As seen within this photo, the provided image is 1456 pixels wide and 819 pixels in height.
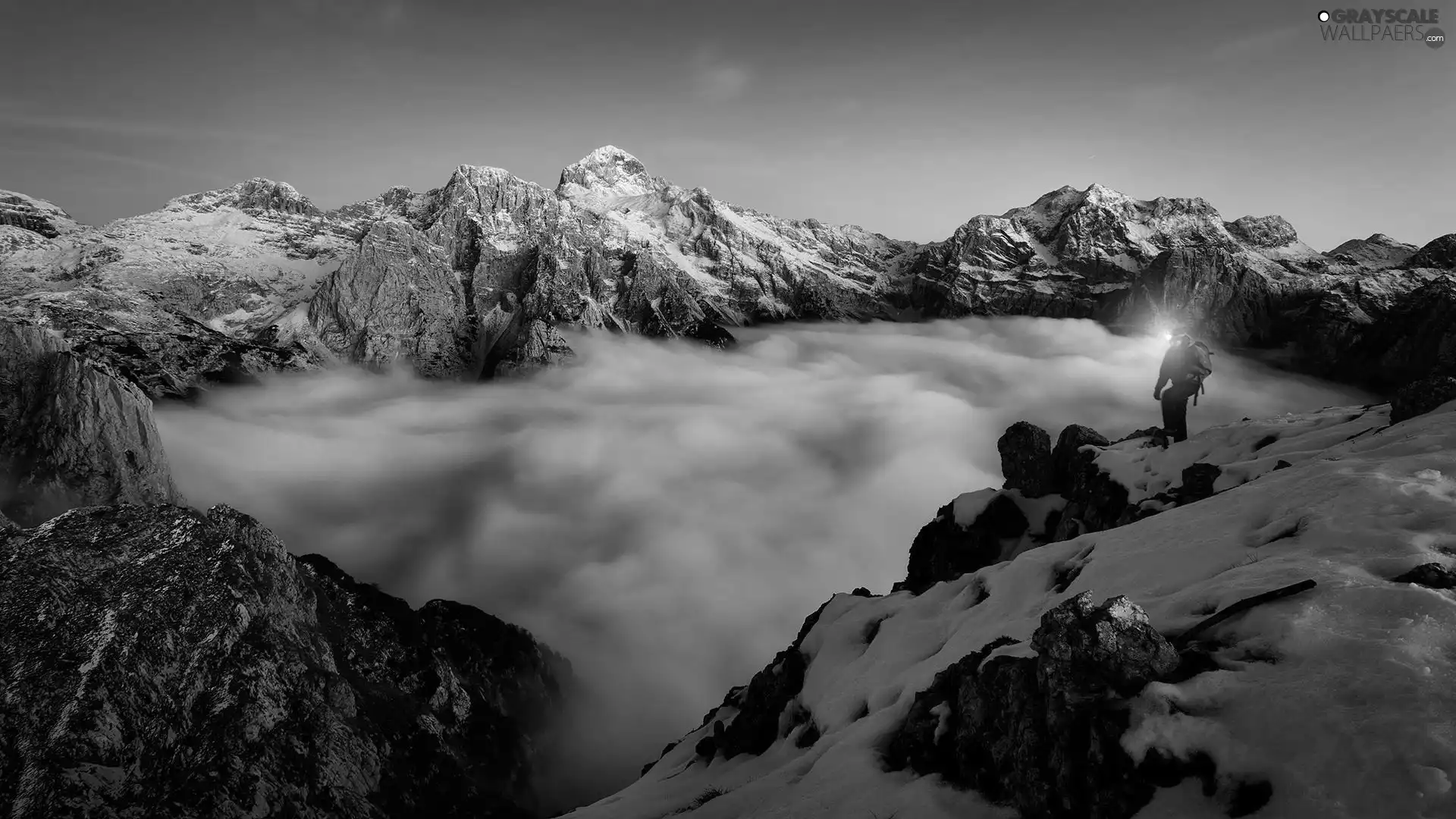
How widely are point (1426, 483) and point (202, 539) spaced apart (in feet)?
239

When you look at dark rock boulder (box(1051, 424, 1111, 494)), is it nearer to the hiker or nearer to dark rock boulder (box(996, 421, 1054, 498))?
dark rock boulder (box(996, 421, 1054, 498))

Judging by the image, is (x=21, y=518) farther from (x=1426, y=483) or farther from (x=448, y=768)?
(x=1426, y=483)

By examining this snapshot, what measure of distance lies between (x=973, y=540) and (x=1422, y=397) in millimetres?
23532

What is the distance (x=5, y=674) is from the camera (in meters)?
36.7

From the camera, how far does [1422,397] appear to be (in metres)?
25.0

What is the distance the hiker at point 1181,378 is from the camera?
34.7 m

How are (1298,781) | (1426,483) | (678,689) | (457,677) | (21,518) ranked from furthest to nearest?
(678,689)
(457,677)
(21,518)
(1426,483)
(1298,781)

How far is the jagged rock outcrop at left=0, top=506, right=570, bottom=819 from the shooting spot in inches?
1474

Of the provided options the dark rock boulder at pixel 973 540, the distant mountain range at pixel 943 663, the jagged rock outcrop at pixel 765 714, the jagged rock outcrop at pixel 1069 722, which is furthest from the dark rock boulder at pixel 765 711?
the dark rock boulder at pixel 973 540

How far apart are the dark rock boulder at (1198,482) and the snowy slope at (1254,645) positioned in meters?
0.93

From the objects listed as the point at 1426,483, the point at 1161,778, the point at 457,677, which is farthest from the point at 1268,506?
the point at 457,677

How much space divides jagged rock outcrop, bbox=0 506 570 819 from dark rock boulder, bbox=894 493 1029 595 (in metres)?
51.1

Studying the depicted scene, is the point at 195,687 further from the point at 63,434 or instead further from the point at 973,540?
the point at 63,434

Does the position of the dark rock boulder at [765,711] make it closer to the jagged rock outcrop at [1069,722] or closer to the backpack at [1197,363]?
the jagged rock outcrop at [1069,722]
